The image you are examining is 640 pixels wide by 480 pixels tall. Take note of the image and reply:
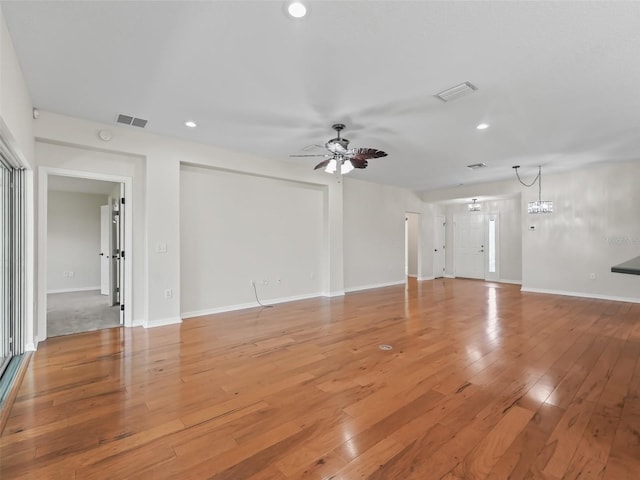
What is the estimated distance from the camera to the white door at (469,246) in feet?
30.6

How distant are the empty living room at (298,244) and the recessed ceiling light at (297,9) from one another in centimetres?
2

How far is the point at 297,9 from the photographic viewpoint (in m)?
1.99

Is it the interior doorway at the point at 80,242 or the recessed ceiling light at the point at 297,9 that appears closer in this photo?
the recessed ceiling light at the point at 297,9

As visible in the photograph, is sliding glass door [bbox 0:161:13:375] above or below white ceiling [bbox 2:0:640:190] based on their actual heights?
below

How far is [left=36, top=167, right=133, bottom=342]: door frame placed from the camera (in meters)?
3.70

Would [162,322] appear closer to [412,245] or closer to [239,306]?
[239,306]

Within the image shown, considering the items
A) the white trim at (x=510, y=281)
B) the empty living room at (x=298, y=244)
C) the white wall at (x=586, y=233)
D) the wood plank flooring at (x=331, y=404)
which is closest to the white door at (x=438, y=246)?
the white trim at (x=510, y=281)

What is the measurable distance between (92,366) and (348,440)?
107 inches

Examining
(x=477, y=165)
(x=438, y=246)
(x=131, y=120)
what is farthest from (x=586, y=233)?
(x=131, y=120)

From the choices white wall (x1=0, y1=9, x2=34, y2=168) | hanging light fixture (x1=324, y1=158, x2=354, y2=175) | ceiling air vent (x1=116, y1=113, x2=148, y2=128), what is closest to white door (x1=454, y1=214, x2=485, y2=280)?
hanging light fixture (x1=324, y1=158, x2=354, y2=175)

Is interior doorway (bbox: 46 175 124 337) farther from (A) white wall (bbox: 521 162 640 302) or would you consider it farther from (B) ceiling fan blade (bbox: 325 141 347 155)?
(A) white wall (bbox: 521 162 640 302)

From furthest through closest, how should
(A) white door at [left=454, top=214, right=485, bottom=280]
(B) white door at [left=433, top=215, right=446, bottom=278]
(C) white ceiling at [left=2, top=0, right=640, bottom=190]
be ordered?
(B) white door at [left=433, top=215, right=446, bottom=278]
(A) white door at [left=454, top=214, right=485, bottom=280]
(C) white ceiling at [left=2, top=0, right=640, bottom=190]

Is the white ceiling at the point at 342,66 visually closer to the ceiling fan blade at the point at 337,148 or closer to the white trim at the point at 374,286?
the ceiling fan blade at the point at 337,148

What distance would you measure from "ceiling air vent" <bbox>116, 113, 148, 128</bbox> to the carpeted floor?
A: 289cm
